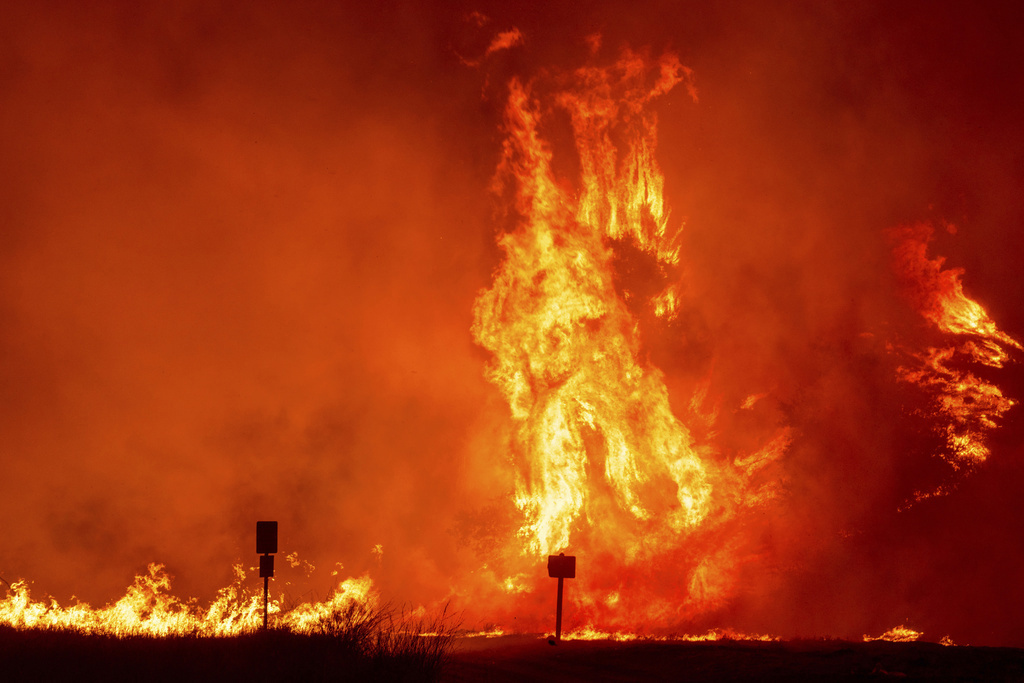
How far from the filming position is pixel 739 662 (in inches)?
463

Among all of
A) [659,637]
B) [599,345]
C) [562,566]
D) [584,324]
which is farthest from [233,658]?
[584,324]

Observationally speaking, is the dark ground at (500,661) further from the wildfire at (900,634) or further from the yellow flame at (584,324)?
the yellow flame at (584,324)

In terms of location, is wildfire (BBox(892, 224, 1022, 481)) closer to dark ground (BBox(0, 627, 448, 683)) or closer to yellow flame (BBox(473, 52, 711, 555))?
yellow flame (BBox(473, 52, 711, 555))

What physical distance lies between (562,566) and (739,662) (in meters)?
3.77

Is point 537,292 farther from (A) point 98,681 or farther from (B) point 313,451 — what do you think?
(A) point 98,681

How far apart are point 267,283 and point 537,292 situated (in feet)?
24.0

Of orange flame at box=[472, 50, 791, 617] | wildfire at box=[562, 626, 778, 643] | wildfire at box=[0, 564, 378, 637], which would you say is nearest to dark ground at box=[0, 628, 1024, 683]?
wildfire at box=[562, 626, 778, 643]

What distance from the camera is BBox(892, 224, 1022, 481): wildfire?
16984 millimetres

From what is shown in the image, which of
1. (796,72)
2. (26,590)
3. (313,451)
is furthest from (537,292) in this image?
(26,590)

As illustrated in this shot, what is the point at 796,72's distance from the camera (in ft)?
62.8

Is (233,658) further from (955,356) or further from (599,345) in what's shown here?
(955,356)

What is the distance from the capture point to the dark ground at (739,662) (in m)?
10.7

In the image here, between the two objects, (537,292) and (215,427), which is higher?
(537,292)

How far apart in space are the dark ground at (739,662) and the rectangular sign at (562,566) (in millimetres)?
1278
